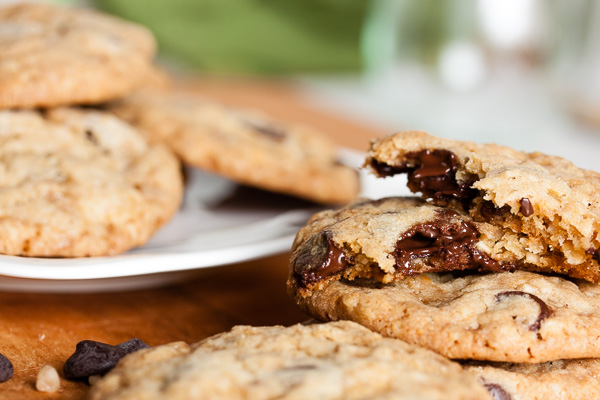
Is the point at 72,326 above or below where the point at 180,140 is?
below

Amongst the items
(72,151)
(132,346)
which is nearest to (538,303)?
(132,346)

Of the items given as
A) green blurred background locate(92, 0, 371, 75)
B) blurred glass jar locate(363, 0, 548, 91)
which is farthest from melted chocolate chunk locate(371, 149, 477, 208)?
green blurred background locate(92, 0, 371, 75)

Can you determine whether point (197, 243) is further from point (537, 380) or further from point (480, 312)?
point (537, 380)

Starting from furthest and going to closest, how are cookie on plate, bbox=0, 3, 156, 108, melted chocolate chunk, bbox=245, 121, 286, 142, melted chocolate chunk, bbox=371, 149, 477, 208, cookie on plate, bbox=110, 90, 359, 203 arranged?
1. melted chocolate chunk, bbox=245, 121, 286, 142
2. cookie on plate, bbox=110, 90, 359, 203
3. cookie on plate, bbox=0, 3, 156, 108
4. melted chocolate chunk, bbox=371, 149, 477, 208

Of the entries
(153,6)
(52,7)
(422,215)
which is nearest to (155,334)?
(422,215)

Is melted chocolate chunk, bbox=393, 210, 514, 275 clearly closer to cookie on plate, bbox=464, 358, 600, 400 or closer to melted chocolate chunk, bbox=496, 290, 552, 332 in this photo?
melted chocolate chunk, bbox=496, 290, 552, 332

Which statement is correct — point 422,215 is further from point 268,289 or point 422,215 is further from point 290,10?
point 290,10
